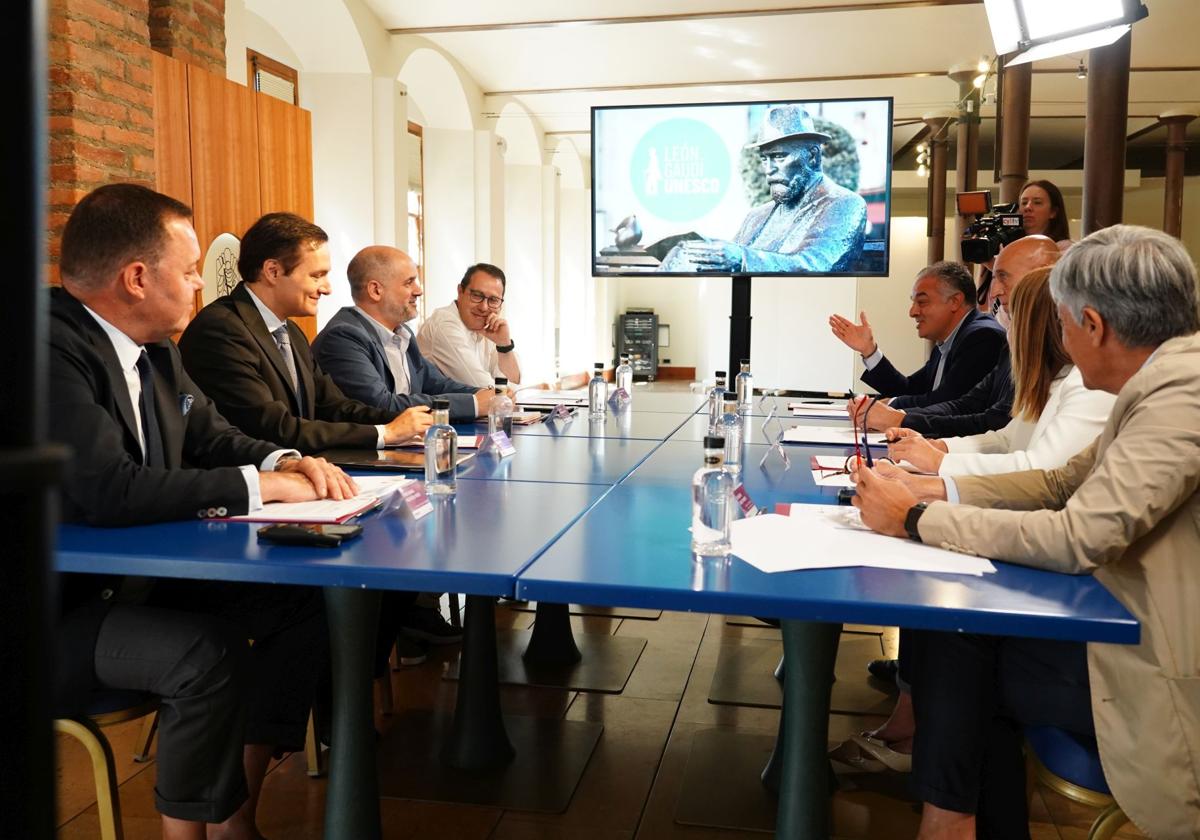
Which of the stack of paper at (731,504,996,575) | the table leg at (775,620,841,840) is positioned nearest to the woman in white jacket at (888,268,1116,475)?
the stack of paper at (731,504,996,575)

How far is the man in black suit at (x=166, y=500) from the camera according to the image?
5.65 ft

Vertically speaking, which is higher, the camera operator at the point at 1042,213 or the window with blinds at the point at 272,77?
the window with blinds at the point at 272,77

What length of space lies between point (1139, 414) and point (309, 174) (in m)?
5.13

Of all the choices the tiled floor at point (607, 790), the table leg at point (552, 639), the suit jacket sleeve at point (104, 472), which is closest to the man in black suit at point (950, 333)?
the tiled floor at point (607, 790)

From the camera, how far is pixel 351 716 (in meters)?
1.88

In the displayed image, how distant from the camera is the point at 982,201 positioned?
5461mm

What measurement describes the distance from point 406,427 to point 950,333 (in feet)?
8.20

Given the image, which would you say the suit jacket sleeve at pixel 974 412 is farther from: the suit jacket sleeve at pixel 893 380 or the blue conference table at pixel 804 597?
the blue conference table at pixel 804 597

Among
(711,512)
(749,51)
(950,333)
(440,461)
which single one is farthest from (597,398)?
(749,51)

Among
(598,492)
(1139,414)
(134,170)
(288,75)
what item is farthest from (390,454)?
(288,75)

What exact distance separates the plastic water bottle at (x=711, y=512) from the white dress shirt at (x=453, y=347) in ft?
10.7

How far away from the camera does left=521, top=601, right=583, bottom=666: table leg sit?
131 inches

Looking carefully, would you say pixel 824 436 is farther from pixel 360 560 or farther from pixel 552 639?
pixel 360 560

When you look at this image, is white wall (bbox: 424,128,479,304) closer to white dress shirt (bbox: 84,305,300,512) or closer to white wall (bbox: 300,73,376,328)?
white wall (bbox: 300,73,376,328)
